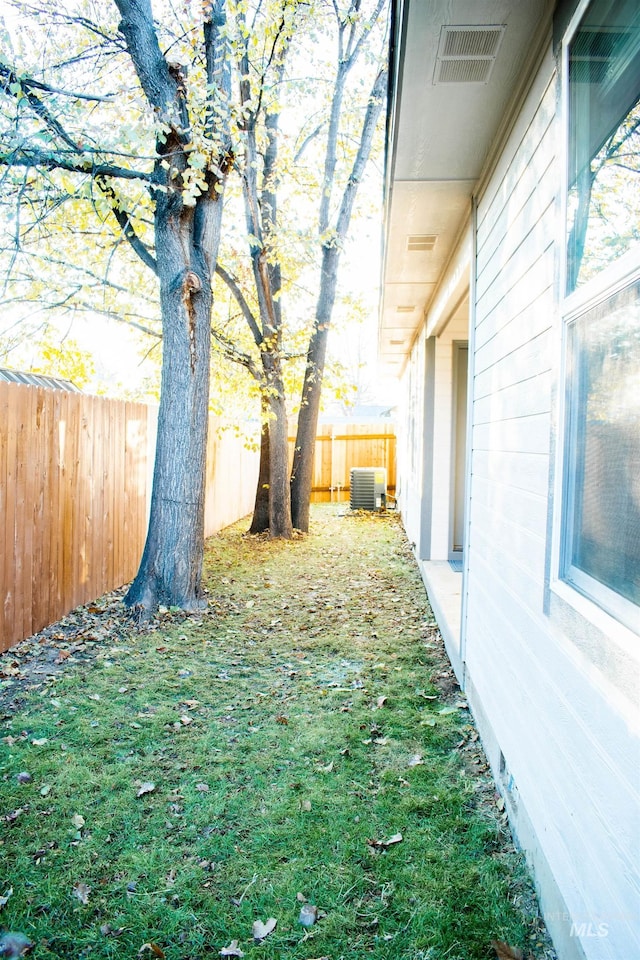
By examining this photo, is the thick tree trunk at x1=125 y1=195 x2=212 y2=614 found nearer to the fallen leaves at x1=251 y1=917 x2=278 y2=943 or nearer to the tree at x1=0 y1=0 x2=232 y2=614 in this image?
the tree at x1=0 y1=0 x2=232 y2=614

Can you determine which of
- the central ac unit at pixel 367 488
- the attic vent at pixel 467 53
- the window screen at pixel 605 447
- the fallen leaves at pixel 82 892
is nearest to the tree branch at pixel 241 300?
the central ac unit at pixel 367 488

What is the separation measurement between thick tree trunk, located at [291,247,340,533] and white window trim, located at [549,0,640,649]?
8.68m

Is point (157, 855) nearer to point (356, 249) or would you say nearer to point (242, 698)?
point (242, 698)

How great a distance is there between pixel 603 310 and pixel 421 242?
3690mm

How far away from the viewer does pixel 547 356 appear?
2.22m

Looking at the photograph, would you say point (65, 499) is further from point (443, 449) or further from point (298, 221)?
point (298, 221)

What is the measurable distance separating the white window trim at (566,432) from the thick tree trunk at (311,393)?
868 centimetres

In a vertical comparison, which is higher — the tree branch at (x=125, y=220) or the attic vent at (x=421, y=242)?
the tree branch at (x=125, y=220)

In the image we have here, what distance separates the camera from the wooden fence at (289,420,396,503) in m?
17.5

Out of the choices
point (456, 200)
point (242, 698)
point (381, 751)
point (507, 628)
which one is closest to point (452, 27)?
point (456, 200)

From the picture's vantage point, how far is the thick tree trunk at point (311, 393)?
10594 millimetres

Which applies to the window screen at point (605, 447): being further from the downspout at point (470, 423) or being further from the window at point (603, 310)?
the downspout at point (470, 423)

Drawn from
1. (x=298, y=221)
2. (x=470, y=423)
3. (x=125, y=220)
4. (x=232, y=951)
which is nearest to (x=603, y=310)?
(x=232, y=951)

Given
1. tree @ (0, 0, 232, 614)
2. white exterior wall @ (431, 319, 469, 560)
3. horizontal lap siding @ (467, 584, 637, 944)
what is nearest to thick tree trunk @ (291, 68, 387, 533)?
white exterior wall @ (431, 319, 469, 560)
